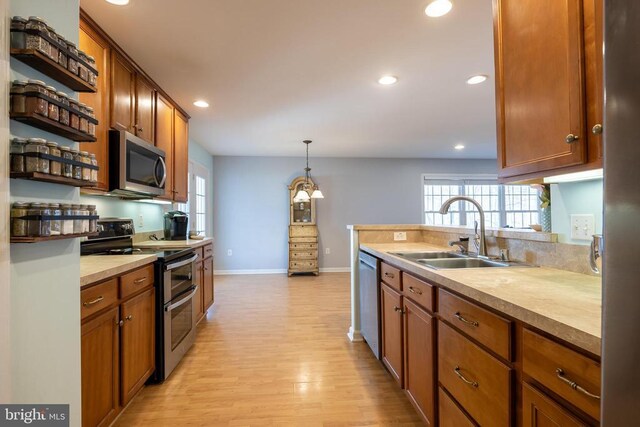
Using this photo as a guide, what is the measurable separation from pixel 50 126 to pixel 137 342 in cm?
136

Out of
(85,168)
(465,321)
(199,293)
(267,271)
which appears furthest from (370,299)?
(267,271)

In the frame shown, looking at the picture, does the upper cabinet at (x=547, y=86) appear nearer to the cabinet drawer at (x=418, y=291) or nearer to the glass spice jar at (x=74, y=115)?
the cabinet drawer at (x=418, y=291)

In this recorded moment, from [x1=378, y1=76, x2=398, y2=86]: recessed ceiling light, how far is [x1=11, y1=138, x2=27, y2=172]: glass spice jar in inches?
94.9

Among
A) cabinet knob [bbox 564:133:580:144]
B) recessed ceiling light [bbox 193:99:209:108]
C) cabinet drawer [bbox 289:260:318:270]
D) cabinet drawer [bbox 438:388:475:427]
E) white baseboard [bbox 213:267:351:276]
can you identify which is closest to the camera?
cabinet knob [bbox 564:133:580:144]

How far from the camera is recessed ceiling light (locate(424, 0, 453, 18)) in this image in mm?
1670

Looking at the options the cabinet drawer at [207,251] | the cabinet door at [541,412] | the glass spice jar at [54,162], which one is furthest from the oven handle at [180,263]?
the cabinet door at [541,412]

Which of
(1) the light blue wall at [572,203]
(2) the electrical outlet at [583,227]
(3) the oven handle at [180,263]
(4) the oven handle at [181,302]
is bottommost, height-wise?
(4) the oven handle at [181,302]

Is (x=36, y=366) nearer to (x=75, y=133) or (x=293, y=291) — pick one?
(x=75, y=133)

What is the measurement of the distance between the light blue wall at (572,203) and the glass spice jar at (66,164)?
195 centimetres

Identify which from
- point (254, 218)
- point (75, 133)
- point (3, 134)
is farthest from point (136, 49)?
point (254, 218)

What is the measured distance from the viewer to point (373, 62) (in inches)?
91.7

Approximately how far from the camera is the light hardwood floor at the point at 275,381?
174cm

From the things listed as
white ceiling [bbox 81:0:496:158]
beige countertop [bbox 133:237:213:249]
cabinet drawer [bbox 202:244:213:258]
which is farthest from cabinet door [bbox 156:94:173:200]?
cabinet drawer [bbox 202:244:213:258]

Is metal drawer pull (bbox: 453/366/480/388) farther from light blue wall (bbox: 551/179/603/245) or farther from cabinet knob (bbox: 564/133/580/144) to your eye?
cabinet knob (bbox: 564/133/580/144)
